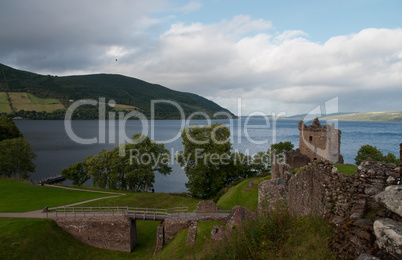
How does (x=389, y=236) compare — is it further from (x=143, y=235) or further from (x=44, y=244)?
(x=143, y=235)

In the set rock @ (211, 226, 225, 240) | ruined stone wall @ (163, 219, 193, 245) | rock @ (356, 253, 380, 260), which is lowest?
ruined stone wall @ (163, 219, 193, 245)

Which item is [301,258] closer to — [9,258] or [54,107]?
[9,258]

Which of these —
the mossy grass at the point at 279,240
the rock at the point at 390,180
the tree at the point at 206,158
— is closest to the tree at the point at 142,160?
the tree at the point at 206,158

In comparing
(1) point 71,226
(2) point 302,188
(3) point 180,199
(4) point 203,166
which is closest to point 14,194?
(1) point 71,226

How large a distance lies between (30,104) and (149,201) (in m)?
191

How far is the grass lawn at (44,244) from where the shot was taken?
1764 cm

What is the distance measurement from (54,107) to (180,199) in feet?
631

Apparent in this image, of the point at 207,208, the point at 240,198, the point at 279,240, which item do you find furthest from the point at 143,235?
the point at 279,240

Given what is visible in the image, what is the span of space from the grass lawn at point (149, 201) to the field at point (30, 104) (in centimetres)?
17508

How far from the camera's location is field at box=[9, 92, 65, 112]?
17575cm

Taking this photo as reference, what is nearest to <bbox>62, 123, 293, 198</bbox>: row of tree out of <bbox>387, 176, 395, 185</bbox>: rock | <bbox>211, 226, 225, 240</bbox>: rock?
<bbox>211, 226, 225, 240</bbox>: rock

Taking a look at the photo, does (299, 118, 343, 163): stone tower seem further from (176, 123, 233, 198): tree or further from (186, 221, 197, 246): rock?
(186, 221, 197, 246): rock

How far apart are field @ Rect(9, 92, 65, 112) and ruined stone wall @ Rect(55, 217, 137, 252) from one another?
18113 cm

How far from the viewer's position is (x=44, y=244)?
19312 millimetres
